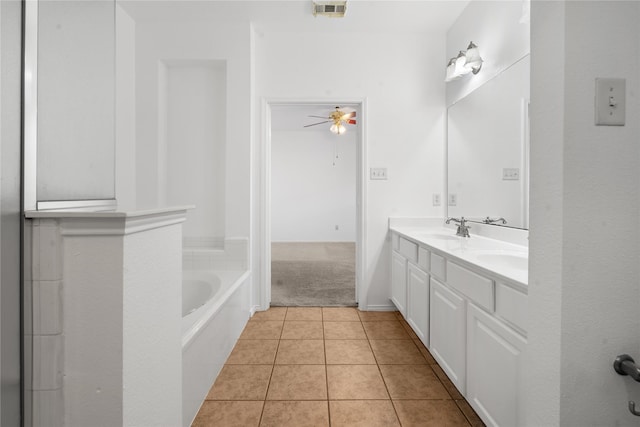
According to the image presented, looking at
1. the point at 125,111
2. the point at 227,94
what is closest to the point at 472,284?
the point at 227,94

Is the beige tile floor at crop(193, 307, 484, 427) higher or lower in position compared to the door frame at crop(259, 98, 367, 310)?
lower

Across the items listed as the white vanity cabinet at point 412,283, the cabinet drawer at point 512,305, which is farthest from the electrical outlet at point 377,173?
the cabinet drawer at point 512,305

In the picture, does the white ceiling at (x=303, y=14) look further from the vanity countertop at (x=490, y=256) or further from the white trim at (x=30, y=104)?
the white trim at (x=30, y=104)

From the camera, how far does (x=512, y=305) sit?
113cm

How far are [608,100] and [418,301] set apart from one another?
1705mm

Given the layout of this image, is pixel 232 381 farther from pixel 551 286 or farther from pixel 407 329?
pixel 551 286

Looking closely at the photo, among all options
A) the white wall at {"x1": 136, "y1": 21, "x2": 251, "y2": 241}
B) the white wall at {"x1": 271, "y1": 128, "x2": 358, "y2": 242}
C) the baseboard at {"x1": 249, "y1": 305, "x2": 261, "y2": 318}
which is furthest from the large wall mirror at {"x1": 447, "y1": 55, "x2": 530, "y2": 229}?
the white wall at {"x1": 271, "y1": 128, "x2": 358, "y2": 242}

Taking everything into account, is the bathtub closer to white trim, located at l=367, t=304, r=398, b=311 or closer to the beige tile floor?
the beige tile floor

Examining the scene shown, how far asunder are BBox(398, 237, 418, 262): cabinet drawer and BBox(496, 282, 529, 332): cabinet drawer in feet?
3.20

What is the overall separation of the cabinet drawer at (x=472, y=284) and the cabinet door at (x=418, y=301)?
38 cm

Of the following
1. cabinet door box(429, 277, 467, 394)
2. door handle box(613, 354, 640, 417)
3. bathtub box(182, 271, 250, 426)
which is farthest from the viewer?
cabinet door box(429, 277, 467, 394)

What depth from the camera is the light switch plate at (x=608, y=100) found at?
0.67 metres

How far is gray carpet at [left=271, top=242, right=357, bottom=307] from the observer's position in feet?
10.4

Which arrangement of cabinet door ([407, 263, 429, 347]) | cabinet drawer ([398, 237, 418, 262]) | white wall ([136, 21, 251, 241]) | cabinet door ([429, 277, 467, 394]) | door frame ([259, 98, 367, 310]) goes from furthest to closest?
door frame ([259, 98, 367, 310]) < white wall ([136, 21, 251, 241]) < cabinet drawer ([398, 237, 418, 262]) < cabinet door ([407, 263, 429, 347]) < cabinet door ([429, 277, 467, 394])
